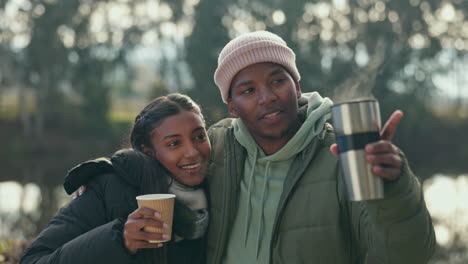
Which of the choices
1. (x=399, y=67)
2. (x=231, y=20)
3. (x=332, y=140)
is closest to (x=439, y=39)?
(x=399, y=67)

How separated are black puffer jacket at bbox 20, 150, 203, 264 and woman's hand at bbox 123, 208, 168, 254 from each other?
0.21ft

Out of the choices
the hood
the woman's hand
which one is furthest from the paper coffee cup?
the hood

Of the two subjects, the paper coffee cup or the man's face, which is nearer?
the paper coffee cup

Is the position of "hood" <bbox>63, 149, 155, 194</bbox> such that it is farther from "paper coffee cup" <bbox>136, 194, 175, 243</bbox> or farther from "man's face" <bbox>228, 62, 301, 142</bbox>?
"man's face" <bbox>228, 62, 301, 142</bbox>

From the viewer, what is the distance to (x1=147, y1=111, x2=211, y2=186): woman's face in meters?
2.92

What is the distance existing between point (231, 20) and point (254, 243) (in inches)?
1034

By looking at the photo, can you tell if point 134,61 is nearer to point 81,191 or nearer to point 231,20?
point 231,20

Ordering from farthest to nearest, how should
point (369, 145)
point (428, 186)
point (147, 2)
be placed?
point (147, 2)
point (428, 186)
point (369, 145)

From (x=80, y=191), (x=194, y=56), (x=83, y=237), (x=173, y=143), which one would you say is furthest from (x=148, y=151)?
(x=194, y=56)

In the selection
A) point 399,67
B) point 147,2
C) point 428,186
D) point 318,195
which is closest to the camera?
point 318,195

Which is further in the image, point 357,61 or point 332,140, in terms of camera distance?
point 357,61

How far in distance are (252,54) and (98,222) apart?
1.19 meters

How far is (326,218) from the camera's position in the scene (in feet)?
8.22

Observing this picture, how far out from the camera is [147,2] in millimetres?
30375
